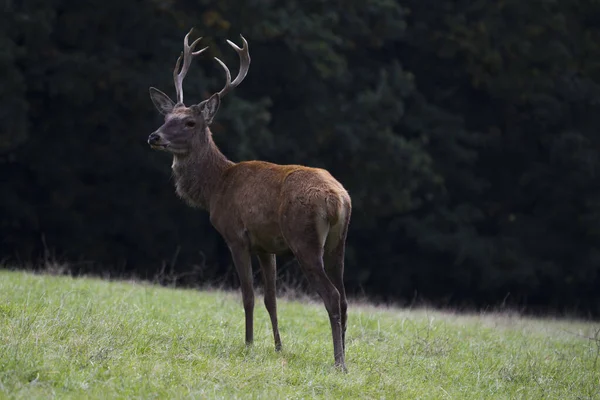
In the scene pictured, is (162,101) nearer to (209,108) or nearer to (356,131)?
(209,108)

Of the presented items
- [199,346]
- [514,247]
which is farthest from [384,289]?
[199,346]

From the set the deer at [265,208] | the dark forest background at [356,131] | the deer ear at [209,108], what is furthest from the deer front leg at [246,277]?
the dark forest background at [356,131]

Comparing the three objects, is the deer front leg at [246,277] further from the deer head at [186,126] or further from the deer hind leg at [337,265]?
the deer head at [186,126]

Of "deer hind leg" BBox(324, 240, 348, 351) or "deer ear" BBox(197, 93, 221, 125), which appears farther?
"deer ear" BBox(197, 93, 221, 125)

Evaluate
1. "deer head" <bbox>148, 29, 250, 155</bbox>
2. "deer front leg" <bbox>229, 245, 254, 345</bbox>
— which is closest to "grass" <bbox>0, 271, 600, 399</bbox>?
"deer front leg" <bbox>229, 245, 254, 345</bbox>

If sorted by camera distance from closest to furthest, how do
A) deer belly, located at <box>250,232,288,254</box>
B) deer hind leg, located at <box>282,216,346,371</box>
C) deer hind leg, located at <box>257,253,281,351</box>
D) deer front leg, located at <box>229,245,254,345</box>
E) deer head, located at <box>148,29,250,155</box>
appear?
deer hind leg, located at <box>282,216,346,371</box>, deer belly, located at <box>250,232,288,254</box>, deer front leg, located at <box>229,245,254,345</box>, deer hind leg, located at <box>257,253,281,351</box>, deer head, located at <box>148,29,250,155</box>

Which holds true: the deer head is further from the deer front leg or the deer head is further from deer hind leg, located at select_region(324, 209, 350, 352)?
deer hind leg, located at select_region(324, 209, 350, 352)

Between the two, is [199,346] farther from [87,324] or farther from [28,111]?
[28,111]

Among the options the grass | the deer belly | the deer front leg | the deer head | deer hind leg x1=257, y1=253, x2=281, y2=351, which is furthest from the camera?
the deer head

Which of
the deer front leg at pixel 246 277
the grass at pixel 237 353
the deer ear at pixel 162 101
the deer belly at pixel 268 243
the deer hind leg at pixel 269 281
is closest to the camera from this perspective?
the grass at pixel 237 353

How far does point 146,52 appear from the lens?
810 inches

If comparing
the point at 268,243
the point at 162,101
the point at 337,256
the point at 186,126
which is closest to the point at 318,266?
the point at 337,256

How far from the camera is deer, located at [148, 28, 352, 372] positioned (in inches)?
309

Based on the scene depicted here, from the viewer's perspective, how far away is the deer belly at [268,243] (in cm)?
827
